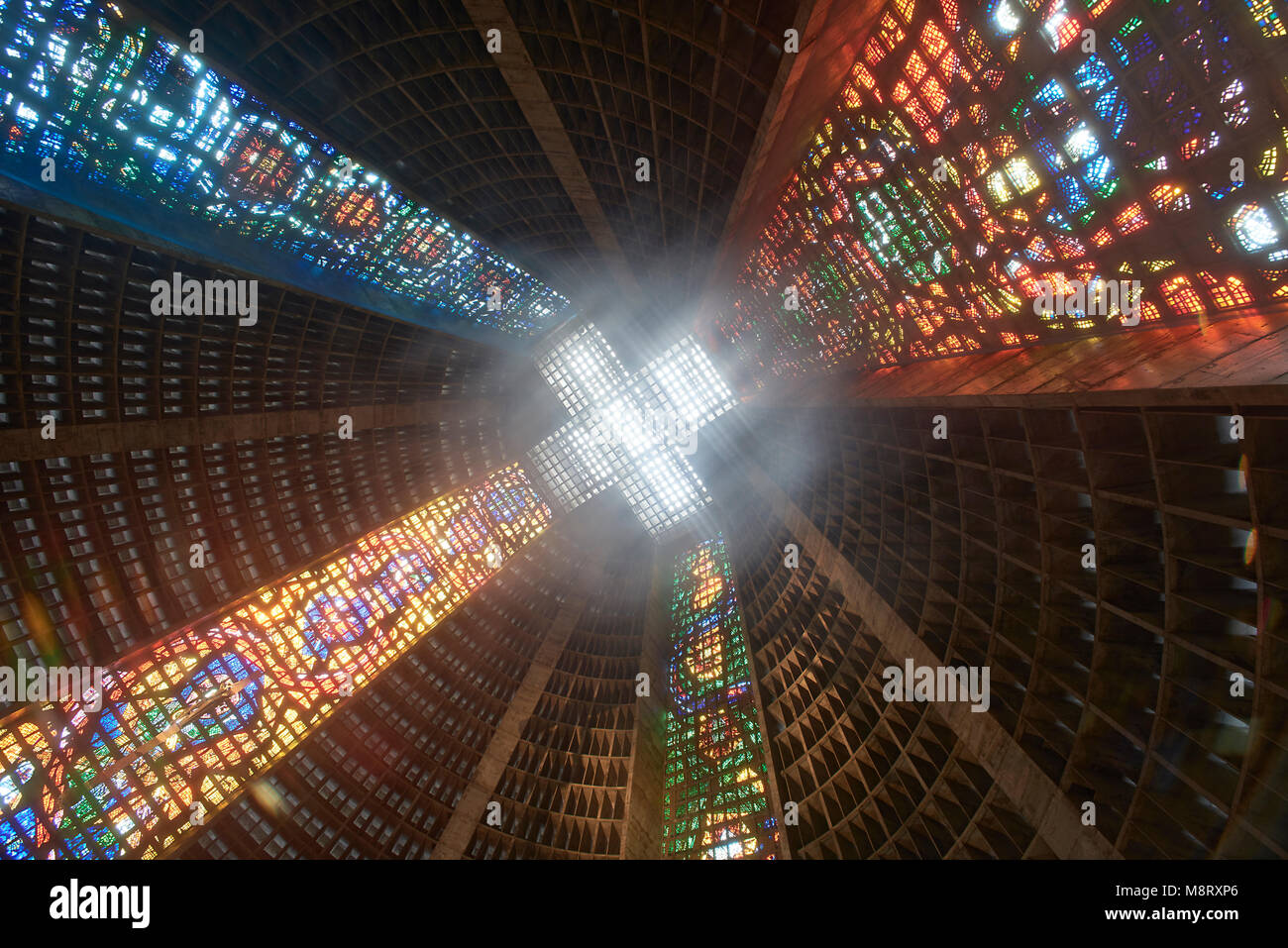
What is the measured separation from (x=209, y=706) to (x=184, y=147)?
27013mm

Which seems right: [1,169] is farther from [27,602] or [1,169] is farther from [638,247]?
[638,247]

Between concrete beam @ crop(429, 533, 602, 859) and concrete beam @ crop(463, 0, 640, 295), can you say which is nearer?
concrete beam @ crop(463, 0, 640, 295)

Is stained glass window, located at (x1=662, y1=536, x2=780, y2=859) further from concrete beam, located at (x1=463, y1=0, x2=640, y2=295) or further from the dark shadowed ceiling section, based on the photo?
the dark shadowed ceiling section

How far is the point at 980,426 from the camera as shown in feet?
49.8

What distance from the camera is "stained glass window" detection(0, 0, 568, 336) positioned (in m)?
18.1

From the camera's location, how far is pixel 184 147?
2305 centimetres

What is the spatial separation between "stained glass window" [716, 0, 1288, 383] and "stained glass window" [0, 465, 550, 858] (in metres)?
37.3

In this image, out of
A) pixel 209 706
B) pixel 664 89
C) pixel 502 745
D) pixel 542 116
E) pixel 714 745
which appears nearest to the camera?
pixel 664 89

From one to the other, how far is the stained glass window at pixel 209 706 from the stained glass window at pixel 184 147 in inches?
Answer: 811

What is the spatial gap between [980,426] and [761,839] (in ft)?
85.9

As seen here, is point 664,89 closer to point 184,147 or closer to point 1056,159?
point 1056,159

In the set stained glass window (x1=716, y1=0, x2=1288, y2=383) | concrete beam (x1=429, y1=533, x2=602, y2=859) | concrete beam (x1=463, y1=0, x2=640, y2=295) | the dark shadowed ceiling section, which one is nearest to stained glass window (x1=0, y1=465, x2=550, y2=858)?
concrete beam (x1=429, y1=533, x2=602, y2=859)

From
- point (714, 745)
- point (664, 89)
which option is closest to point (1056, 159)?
point (664, 89)
